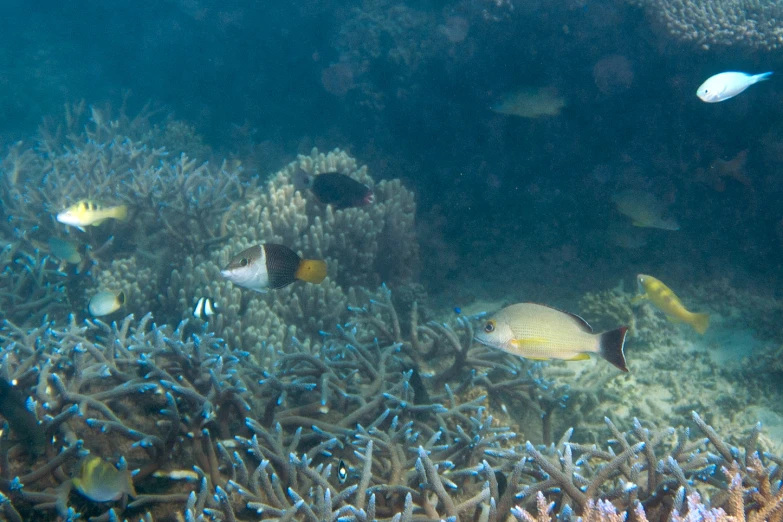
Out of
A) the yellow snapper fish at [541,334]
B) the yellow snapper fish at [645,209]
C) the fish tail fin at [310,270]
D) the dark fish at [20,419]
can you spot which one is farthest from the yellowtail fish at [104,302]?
the yellow snapper fish at [645,209]

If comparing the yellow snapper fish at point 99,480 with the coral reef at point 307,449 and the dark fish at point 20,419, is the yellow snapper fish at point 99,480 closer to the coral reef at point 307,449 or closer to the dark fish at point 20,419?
the coral reef at point 307,449

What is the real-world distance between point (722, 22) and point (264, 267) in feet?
23.0

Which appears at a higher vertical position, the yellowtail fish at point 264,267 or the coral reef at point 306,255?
the yellowtail fish at point 264,267

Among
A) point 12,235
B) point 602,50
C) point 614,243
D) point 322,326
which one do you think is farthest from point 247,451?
→ point 602,50

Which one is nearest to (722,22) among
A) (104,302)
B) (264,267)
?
(264,267)

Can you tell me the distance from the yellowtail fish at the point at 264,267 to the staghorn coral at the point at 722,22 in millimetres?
6286

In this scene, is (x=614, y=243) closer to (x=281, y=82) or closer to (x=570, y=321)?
(x=570, y=321)

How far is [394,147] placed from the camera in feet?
28.9

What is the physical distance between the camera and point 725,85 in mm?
4070

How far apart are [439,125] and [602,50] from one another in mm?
2870

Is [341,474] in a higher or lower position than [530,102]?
lower

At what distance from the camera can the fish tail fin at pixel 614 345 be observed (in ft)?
7.47

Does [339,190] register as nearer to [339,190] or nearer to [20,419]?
[339,190]

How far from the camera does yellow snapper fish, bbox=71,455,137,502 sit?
7.33 ft
